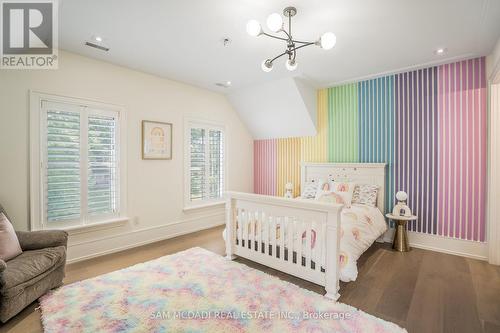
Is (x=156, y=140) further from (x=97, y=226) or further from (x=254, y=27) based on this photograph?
(x=254, y=27)

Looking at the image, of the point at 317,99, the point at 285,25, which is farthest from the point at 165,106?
the point at 317,99

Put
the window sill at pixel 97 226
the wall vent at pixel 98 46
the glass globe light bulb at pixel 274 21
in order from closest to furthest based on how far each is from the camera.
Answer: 1. the glass globe light bulb at pixel 274 21
2. the wall vent at pixel 98 46
3. the window sill at pixel 97 226

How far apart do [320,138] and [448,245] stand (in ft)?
7.93

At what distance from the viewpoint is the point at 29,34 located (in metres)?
2.45

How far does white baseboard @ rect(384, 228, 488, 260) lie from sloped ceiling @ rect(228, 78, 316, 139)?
227 cm

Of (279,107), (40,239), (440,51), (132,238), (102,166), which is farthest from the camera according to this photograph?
(279,107)

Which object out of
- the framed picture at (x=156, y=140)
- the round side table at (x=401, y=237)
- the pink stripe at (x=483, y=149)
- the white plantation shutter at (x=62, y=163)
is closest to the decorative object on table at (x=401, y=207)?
the round side table at (x=401, y=237)

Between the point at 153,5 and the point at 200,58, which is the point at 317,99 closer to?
the point at 200,58

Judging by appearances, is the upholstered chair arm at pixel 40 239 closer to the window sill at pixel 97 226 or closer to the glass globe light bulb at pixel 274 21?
the window sill at pixel 97 226

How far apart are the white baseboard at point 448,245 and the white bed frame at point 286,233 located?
2.03m

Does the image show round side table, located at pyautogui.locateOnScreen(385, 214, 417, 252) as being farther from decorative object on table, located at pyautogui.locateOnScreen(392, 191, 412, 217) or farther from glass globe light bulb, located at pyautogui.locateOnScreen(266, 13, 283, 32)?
glass globe light bulb, located at pyautogui.locateOnScreen(266, 13, 283, 32)

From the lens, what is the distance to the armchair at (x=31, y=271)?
1.82m

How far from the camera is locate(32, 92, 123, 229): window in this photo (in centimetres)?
283

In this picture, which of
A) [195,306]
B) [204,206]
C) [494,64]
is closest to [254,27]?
[195,306]
